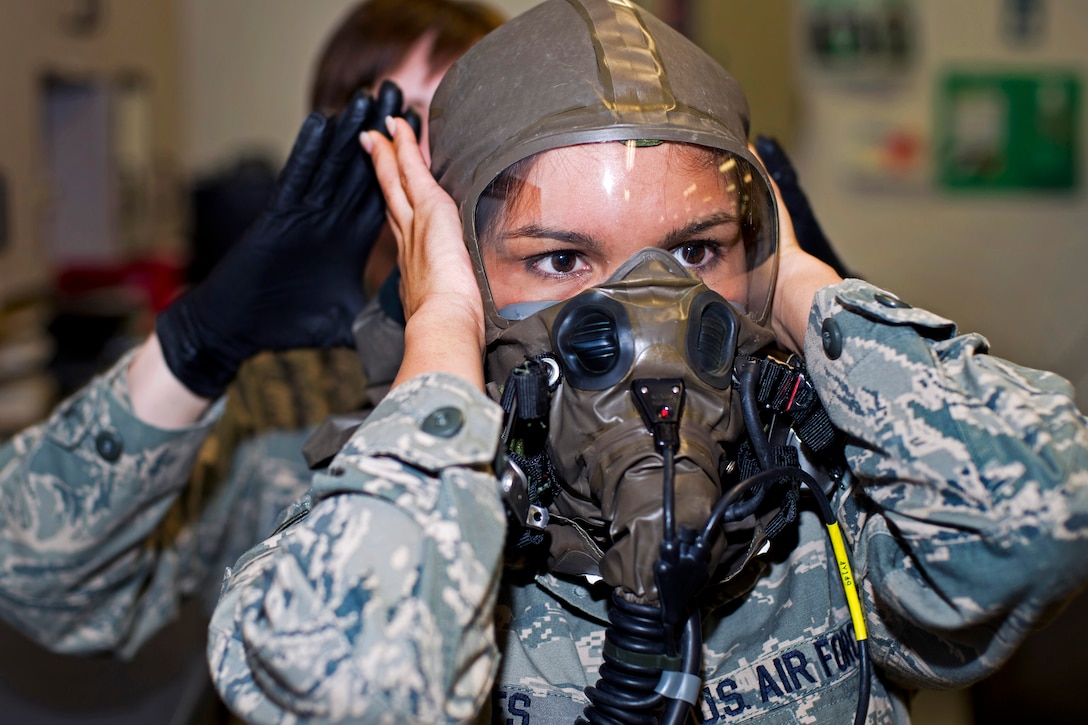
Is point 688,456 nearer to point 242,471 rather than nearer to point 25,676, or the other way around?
point 242,471

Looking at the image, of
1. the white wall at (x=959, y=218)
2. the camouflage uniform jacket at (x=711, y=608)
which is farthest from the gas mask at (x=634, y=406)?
the white wall at (x=959, y=218)

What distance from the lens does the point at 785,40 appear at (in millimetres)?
4039

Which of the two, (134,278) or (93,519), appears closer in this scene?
(93,519)

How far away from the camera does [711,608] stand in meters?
1.18

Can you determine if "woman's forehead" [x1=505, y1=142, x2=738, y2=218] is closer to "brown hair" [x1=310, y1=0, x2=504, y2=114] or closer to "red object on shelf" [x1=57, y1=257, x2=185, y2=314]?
"brown hair" [x1=310, y1=0, x2=504, y2=114]

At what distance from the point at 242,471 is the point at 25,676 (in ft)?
1.79

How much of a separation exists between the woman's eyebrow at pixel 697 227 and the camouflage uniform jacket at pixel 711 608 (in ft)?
0.51

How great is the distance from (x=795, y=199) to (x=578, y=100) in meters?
0.58

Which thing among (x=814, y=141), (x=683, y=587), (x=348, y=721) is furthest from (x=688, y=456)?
(x=814, y=141)

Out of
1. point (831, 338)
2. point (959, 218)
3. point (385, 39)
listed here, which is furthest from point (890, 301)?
point (959, 218)

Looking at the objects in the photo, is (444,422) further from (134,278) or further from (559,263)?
(134,278)

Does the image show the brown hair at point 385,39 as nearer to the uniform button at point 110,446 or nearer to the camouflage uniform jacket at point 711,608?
the uniform button at point 110,446

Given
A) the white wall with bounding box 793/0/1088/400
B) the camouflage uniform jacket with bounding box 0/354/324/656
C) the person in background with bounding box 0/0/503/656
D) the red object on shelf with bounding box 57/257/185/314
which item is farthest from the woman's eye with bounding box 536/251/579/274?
the white wall with bounding box 793/0/1088/400

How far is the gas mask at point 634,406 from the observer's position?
968 millimetres
